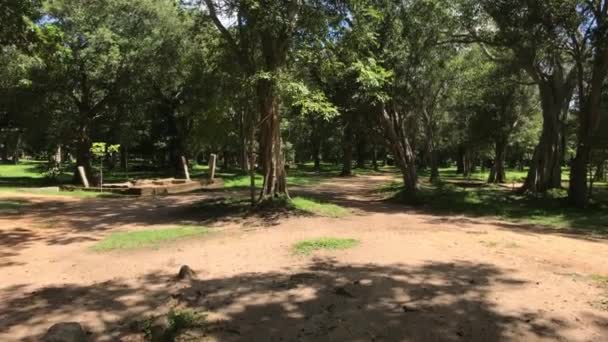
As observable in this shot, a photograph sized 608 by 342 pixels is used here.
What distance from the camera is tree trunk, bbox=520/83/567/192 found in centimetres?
2069

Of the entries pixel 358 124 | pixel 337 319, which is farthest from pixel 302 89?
pixel 358 124

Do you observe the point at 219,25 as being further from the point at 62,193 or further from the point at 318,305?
the point at 62,193

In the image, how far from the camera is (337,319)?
5203 mm

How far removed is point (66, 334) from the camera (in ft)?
14.9

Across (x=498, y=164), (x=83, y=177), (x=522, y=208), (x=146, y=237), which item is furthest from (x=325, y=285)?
(x=498, y=164)

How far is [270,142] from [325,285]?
871 centimetres

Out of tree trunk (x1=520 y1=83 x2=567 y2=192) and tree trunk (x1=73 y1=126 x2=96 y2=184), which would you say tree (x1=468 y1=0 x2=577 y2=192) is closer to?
tree trunk (x1=520 y1=83 x2=567 y2=192)

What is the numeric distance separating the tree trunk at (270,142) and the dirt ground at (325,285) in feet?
10.3

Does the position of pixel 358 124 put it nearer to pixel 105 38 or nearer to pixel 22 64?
pixel 105 38

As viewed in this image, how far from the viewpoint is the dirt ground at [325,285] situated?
4.96 m

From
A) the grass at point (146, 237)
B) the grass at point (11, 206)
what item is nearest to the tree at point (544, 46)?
the grass at point (146, 237)

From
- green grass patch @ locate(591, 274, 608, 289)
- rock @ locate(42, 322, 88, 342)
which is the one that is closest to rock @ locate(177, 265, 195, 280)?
rock @ locate(42, 322, 88, 342)

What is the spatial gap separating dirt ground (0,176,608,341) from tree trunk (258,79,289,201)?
3.13 metres

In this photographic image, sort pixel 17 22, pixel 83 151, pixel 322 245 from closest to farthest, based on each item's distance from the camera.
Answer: pixel 322 245 < pixel 17 22 < pixel 83 151
